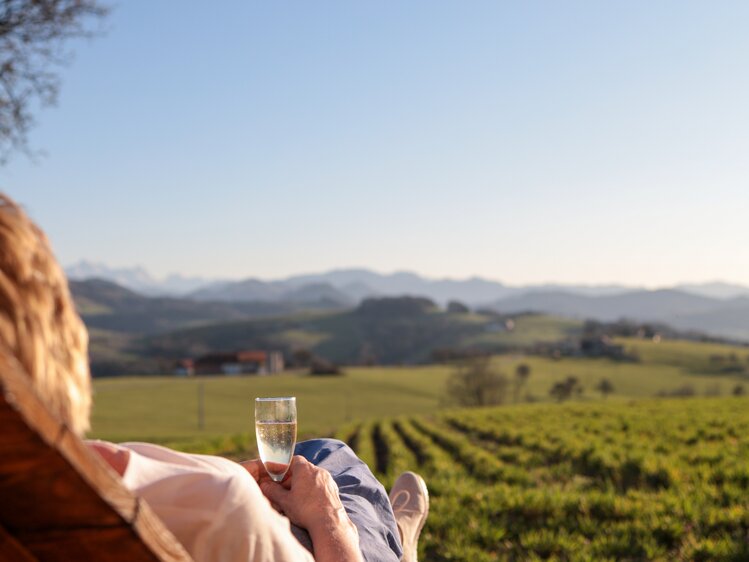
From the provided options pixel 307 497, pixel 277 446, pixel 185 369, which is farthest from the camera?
pixel 185 369

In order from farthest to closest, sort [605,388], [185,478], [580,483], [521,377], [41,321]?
[521,377] < [605,388] < [580,483] < [185,478] < [41,321]

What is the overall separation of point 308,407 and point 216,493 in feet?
185

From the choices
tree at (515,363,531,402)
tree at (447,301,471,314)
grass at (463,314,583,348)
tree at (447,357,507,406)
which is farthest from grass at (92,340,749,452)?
tree at (447,301,471,314)

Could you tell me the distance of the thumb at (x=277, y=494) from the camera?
212cm

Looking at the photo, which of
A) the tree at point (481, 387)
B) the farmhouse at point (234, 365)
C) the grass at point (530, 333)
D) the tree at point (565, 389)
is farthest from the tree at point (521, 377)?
Answer: the grass at point (530, 333)

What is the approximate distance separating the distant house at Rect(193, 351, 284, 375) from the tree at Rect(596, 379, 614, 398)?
38655mm

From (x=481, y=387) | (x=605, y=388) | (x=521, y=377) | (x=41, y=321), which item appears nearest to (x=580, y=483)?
(x=41, y=321)

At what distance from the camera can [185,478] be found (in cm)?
156

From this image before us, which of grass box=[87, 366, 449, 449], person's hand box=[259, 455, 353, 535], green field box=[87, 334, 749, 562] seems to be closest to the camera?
person's hand box=[259, 455, 353, 535]

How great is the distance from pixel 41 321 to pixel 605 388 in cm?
7113

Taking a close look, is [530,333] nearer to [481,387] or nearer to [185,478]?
[481,387]

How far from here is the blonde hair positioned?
3.79ft

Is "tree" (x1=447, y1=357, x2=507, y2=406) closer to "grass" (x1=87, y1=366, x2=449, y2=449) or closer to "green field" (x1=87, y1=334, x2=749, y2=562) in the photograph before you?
"grass" (x1=87, y1=366, x2=449, y2=449)

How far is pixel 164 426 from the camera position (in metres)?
45.3
